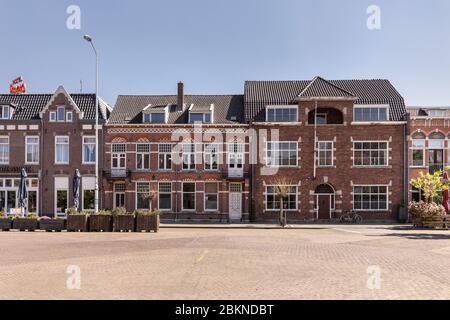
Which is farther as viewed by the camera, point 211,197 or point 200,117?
point 200,117

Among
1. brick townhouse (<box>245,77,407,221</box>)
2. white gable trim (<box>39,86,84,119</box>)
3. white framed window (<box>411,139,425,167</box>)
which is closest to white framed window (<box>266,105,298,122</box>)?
brick townhouse (<box>245,77,407,221</box>)

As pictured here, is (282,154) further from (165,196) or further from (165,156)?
(165,196)

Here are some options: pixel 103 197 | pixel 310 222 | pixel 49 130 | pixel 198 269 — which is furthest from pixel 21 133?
pixel 198 269

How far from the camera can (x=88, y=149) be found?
1484 inches

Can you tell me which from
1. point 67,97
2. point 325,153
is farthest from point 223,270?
point 67,97

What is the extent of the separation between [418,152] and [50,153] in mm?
31113

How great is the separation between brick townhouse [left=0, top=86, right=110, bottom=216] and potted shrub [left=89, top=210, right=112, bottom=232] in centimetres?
1181

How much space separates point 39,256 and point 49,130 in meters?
25.3

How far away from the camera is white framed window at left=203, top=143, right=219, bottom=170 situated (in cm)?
3756

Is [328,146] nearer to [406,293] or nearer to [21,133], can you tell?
[21,133]

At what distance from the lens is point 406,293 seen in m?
9.16

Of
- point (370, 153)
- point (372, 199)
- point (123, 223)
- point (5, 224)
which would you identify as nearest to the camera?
point (123, 223)

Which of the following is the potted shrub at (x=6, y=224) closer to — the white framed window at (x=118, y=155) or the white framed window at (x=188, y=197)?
the white framed window at (x=118, y=155)
